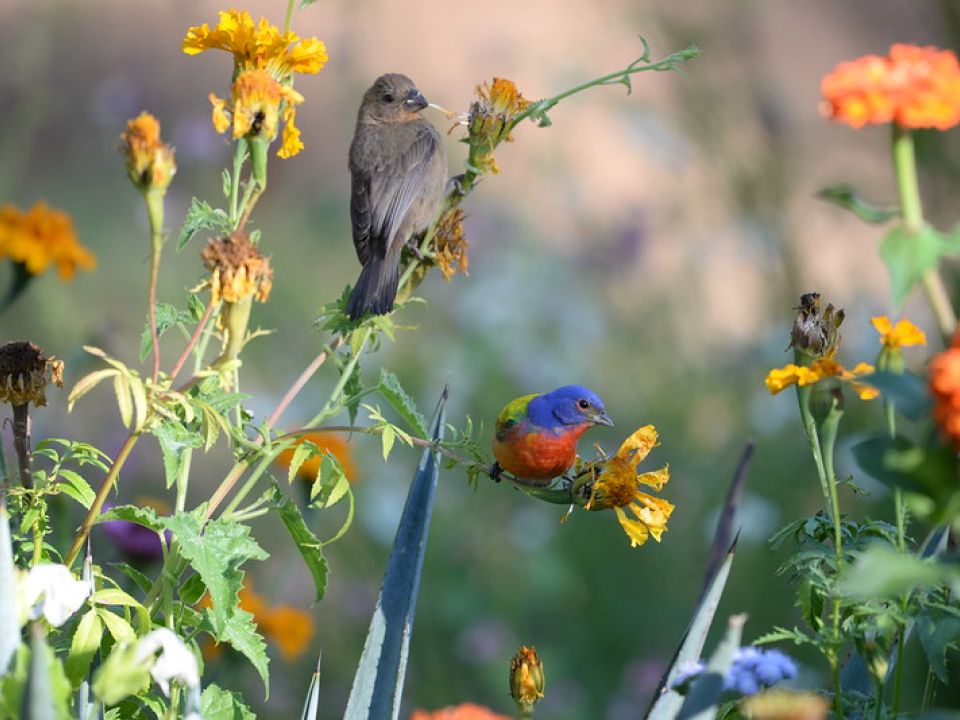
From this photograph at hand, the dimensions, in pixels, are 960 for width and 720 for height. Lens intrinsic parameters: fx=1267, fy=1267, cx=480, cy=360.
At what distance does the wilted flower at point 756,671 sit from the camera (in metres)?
1.09

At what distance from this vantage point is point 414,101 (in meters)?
2.36

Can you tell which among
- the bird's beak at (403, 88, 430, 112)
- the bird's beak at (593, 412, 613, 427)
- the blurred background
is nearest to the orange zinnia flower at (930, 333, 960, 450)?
the bird's beak at (593, 412, 613, 427)

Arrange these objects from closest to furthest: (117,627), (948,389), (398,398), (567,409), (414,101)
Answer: (948,389) < (117,627) < (398,398) < (567,409) < (414,101)

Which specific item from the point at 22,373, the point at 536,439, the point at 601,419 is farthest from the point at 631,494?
the point at 22,373

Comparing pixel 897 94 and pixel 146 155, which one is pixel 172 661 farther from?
pixel 897 94

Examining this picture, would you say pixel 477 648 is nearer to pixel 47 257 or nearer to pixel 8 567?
pixel 47 257

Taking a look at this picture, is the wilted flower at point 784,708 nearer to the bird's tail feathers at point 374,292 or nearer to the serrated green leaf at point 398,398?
the serrated green leaf at point 398,398

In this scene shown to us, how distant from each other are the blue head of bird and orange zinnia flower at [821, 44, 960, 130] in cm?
67

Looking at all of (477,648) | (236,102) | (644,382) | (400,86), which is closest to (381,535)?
(477,648)

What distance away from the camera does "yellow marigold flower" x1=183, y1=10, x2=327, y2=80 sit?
1312 mm

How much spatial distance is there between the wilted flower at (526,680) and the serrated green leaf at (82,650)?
1.30ft

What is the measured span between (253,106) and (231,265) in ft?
0.56

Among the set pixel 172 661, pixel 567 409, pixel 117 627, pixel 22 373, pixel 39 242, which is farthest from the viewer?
pixel 39 242

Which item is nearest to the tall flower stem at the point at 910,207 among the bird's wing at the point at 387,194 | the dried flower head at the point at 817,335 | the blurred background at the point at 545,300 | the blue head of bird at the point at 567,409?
the dried flower head at the point at 817,335
